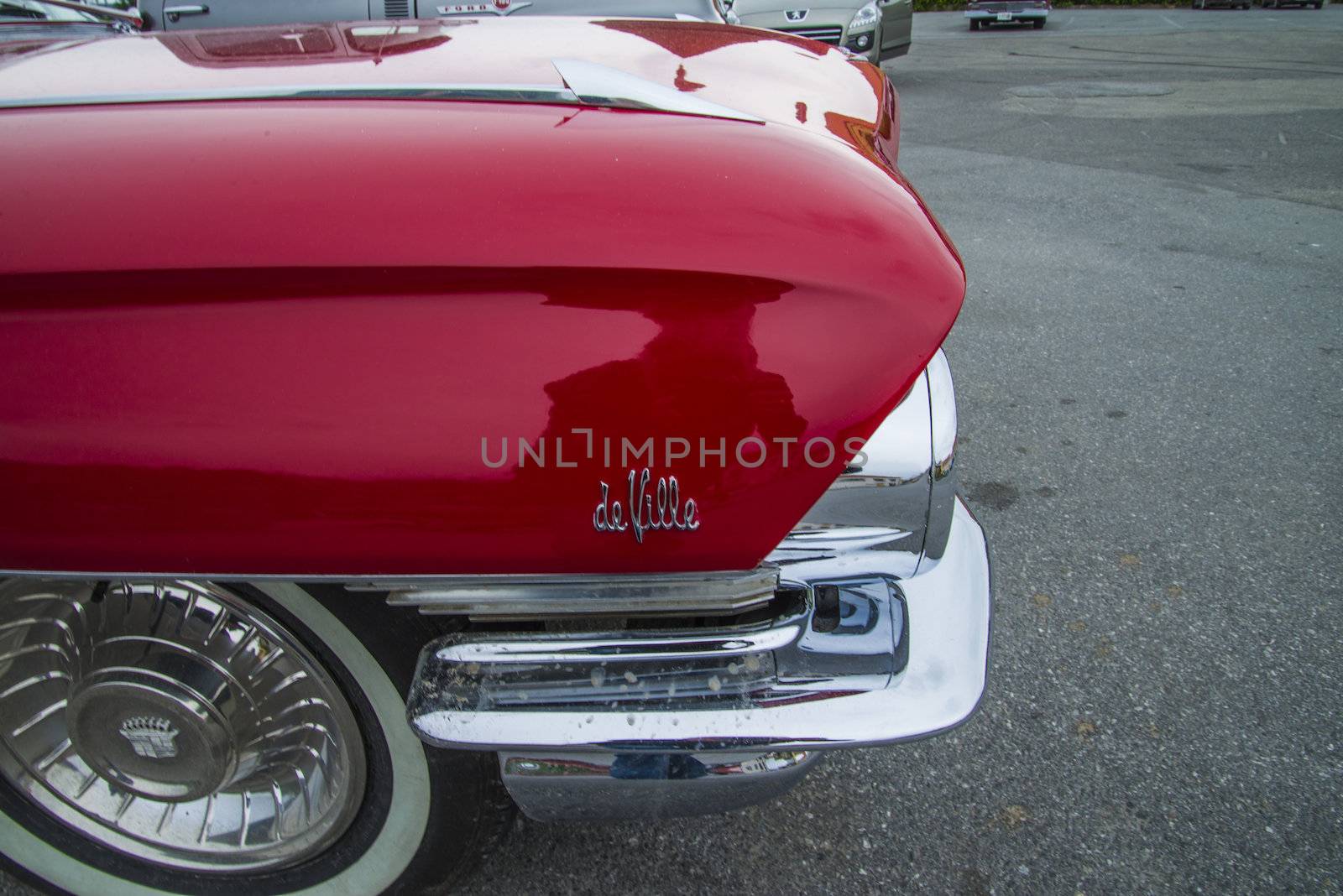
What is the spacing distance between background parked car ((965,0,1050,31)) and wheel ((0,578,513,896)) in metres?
16.7

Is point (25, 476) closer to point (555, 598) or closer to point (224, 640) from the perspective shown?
point (224, 640)

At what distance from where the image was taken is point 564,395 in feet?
3.85

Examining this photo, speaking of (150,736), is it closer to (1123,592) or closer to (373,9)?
(1123,592)

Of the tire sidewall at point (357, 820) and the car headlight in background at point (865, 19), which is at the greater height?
the car headlight in background at point (865, 19)

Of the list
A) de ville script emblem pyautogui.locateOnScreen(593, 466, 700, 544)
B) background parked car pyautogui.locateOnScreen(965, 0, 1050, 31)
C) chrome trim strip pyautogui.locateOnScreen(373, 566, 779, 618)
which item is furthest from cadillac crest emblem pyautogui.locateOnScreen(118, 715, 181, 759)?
background parked car pyautogui.locateOnScreen(965, 0, 1050, 31)

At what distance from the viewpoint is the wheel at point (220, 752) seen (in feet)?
4.52

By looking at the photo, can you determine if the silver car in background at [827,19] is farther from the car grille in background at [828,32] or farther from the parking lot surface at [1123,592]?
the parking lot surface at [1123,592]

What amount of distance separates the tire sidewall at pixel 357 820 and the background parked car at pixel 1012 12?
16739 mm

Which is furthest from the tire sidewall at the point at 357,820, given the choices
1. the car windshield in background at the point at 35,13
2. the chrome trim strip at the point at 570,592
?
the car windshield in background at the point at 35,13

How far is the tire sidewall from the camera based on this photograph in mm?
1341

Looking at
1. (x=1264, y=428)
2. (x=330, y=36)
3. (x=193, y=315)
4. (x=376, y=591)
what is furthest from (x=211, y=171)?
(x=1264, y=428)

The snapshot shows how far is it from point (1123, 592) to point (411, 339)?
210 centimetres

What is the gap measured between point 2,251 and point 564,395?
70 centimetres

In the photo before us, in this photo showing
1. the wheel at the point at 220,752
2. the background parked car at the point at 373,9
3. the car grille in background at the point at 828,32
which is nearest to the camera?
the wheel at the point at 220,752
